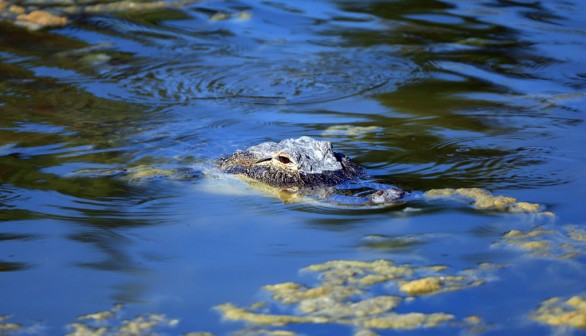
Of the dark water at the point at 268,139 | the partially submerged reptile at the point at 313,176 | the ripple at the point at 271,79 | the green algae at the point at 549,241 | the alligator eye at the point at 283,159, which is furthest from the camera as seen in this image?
the ripple at the point at 271,79

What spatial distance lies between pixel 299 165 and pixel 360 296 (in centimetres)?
177

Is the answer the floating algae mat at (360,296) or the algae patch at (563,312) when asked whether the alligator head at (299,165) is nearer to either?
the floating algae mat at (360,296)

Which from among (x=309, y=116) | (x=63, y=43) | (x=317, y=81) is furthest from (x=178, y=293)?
(x=63, y=43)

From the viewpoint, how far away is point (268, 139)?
271 inches

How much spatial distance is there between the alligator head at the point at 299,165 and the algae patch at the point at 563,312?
1.95 m

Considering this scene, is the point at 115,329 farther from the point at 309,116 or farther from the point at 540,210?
the point at 309,116

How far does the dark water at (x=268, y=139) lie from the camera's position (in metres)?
4.26

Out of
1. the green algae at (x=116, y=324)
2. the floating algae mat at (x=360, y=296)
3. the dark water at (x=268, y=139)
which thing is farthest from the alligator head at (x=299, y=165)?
the green algae at (x=116, y=324)

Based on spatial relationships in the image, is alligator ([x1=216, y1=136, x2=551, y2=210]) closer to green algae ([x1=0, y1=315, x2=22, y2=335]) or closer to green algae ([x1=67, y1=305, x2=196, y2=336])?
green algae ([x1=67, y1=305, x2=196, y2=336])

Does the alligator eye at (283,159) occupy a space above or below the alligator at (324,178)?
above

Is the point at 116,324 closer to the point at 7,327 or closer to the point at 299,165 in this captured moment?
the point at 7,327

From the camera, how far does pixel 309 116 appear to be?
24.7ft

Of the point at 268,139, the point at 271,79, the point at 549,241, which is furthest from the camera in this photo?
the point at 271,79

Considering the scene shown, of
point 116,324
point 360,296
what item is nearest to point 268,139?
point 360,296
